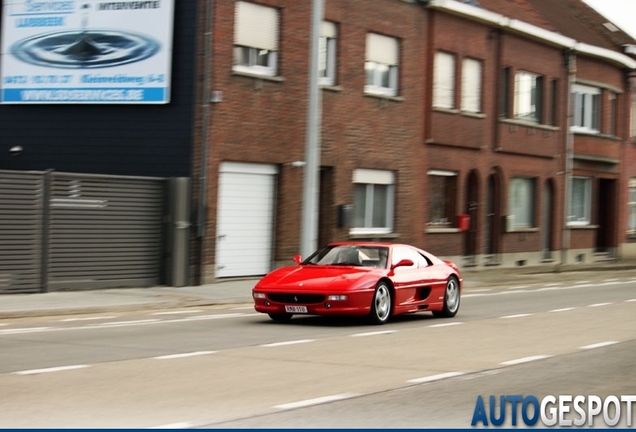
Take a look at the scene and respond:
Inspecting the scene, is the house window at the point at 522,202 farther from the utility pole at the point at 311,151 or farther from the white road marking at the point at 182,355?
the white road marking at the point at 182,355

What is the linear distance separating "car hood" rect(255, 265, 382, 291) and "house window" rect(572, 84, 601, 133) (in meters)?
26.9

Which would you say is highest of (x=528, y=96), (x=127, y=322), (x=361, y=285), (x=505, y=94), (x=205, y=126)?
(x=528, y=96)

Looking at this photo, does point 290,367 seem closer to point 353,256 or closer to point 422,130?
point 353,256

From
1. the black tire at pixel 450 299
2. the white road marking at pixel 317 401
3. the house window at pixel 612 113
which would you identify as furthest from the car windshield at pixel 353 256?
the house window at pixel 612 113

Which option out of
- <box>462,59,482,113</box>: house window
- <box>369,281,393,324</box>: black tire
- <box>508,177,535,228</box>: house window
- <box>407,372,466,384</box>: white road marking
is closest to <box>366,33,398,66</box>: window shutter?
<box>462,59,482,113</box>: house window

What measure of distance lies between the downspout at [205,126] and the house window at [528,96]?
53.0ft

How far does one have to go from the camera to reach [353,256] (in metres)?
18.1

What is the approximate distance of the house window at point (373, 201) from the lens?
30.7m

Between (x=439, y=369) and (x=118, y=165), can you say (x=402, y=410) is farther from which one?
(x=118, y=165)

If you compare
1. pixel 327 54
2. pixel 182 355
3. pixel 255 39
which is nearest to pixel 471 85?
pixel 327 54

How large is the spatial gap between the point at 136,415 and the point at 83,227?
14.1 m

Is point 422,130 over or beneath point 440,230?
over

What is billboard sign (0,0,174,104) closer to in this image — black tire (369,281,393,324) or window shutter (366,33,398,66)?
window shutter (366,33,398,66)

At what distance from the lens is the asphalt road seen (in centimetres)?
916
